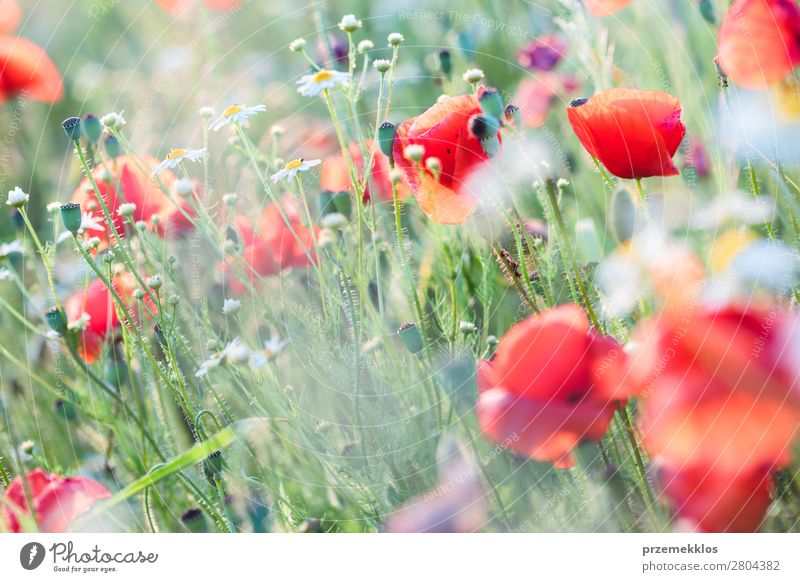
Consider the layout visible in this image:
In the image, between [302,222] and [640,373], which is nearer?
[640,373]

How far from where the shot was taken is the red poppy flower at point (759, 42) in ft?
1.25

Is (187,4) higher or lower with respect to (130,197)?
higher

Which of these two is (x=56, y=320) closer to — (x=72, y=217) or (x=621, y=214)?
(x=72, y=217)

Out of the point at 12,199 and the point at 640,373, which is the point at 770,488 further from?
the point at 12,199

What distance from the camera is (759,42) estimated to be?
39cm

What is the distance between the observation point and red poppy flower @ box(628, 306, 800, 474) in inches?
12.3

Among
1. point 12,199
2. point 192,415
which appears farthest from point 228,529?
point 12,199

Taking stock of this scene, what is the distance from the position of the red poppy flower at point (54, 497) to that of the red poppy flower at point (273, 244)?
0.37 ft

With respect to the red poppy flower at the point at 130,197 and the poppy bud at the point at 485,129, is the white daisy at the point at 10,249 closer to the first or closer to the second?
the red poppy flower at the point at 130,197

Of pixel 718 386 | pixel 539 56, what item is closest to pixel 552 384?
pixel 718 386

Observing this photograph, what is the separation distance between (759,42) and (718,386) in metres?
0.16

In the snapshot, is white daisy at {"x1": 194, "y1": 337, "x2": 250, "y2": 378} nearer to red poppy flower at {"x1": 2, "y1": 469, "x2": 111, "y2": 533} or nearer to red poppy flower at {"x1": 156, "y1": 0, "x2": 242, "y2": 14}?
red poppy flower at {"x1": 2, "y1": 469, "x2": 111, "y2": 533}

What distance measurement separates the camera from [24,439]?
459 millimetres
